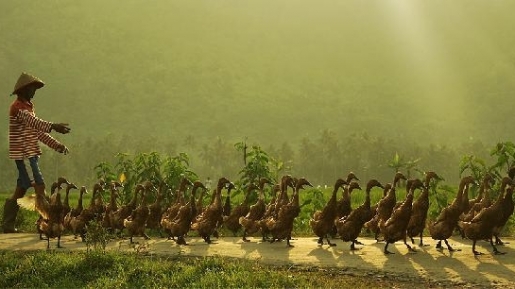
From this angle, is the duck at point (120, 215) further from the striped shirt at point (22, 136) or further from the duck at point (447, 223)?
the duck at point (447, 223)

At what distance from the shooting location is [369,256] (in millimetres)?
10477

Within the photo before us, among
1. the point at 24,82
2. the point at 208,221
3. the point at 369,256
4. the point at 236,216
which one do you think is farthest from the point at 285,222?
the point at 24,82

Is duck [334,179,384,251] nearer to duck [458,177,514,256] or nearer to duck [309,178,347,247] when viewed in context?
duck [309,178,347,247]

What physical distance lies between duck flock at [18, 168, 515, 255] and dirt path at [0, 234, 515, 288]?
0.89ft

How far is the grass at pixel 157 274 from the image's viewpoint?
8291 mm

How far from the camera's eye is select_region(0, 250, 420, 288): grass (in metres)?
8.29

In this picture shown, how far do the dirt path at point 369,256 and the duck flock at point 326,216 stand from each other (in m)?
0.27

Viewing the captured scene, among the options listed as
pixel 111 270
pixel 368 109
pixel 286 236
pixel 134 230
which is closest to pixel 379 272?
pixel 286 236

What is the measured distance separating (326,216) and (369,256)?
1864mm

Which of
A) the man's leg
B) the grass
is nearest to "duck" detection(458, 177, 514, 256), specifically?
the grass

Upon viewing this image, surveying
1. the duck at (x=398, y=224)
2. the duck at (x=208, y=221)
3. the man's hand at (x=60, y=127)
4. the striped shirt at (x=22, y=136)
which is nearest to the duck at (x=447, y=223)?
the duck at (x=398, y=224)

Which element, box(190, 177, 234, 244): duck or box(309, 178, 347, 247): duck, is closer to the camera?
box(309, 178, 347, 247): duck

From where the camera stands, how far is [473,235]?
409 inches

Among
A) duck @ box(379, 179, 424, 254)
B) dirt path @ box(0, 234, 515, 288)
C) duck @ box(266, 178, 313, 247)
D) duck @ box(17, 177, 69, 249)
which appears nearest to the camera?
dirt path @ box(0, 234, 515, 288)
